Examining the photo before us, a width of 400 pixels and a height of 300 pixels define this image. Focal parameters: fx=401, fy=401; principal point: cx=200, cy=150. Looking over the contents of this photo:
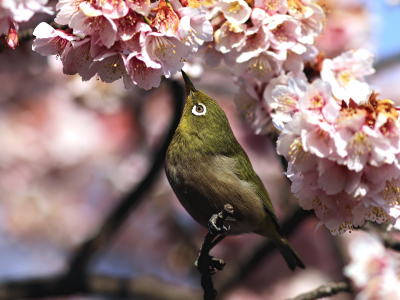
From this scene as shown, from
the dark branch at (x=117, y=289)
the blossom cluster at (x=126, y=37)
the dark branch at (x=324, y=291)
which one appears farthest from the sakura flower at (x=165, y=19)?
the dark branch at (x=117, y=289)

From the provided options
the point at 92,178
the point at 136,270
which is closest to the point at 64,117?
the point at 92,178

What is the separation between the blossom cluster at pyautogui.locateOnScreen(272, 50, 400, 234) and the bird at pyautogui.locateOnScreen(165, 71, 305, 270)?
0.55 m

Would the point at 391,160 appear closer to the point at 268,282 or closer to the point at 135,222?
the point at 268,282

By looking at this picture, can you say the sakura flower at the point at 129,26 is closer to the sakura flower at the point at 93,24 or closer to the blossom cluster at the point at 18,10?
the sakura flower at the point at 93,24

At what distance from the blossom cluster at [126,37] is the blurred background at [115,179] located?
2.70 meters

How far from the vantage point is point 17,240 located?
6020 mm

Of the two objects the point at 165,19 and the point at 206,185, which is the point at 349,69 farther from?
the point at 165,19

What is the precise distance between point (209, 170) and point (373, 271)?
173 cm

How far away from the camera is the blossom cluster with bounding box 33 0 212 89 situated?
140 centimetres

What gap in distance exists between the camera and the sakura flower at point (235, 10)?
1.82 meters

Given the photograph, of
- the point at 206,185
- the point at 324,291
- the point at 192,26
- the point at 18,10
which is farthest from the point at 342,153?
the point at 324,291

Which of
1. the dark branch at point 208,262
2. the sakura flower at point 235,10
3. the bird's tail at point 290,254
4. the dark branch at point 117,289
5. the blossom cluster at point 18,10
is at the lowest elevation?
the dark branch at point 117,289

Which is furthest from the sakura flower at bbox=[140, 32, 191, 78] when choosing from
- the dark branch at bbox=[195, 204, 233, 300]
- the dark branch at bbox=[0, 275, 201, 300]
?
the dark branch at bbox=[0, 275, 201, 300]

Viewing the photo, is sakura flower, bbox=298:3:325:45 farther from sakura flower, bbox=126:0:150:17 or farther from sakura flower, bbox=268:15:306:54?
sakura flower, bbox=126:0:150:17
